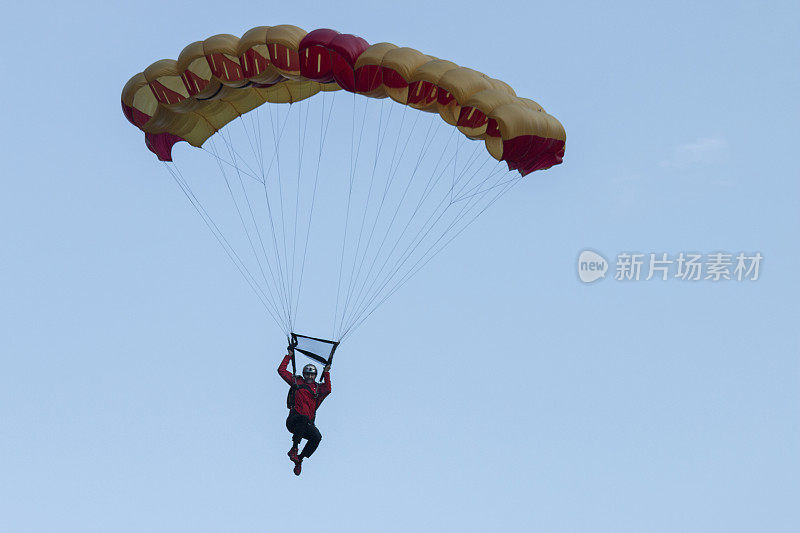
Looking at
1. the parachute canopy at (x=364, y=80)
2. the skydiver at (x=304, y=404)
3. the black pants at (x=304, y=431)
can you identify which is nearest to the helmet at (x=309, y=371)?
the skydiver at (x=304, y=404)

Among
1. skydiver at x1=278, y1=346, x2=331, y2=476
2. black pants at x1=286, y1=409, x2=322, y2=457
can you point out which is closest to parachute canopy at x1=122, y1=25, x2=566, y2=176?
skydiver at x1=278, y1=346, x2=331, y2=476

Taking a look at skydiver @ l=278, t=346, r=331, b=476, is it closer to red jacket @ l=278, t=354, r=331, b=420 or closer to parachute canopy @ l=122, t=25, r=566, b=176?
red jacket @ l=278, t=354, r=331, b=420

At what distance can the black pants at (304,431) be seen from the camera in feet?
69.7

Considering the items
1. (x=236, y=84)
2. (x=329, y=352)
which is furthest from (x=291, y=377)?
(x=236, y=84)

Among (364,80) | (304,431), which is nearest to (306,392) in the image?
(304,431)

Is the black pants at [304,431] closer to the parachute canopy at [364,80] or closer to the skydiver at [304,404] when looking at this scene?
the skydiver at [304,404]

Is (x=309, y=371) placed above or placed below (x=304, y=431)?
above

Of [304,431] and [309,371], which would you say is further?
[309,371]

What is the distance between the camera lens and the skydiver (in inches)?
836

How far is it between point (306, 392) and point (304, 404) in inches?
7.2

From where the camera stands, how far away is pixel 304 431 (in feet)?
69.9

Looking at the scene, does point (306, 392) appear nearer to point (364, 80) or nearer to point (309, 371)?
point (309, 371)

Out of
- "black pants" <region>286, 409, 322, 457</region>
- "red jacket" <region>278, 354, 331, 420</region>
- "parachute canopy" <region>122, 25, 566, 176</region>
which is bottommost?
"black pants" <region>286, 409, 322, 457</region>

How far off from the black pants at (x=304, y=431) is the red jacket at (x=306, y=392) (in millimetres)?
89
